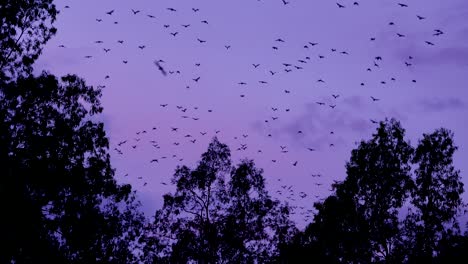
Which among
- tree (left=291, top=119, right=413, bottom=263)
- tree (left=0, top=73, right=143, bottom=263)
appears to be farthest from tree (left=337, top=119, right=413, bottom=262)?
tree (left=0, top=73, right=143, bottom=263)

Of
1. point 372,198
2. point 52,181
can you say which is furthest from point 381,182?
point 52,181

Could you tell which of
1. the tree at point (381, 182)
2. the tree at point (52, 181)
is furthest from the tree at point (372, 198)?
the tree at point (52, 181)

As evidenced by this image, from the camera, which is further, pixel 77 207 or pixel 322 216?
pixel 322 216

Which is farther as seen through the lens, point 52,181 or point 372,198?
point 372,198

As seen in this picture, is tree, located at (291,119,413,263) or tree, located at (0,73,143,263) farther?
tree, located at (291,119,413,263)

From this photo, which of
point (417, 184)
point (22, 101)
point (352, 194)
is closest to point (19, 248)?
point (22, 101)

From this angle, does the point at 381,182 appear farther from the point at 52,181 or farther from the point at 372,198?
the point at 52,181

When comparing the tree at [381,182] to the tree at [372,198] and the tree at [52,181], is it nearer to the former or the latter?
the tree at [372,198]

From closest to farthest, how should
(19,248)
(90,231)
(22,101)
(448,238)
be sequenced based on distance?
(19,248), (22,101), (90,231), (448,238)

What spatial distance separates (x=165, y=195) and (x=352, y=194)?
42.9ft

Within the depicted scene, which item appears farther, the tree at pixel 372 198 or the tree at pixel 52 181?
the tree at pixel 372 198

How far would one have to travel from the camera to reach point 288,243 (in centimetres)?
3469

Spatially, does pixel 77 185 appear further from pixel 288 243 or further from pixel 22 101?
pixel 288 243

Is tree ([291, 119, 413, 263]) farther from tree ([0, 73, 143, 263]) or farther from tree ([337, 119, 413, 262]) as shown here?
tree ([0, 73, 143, 263])
